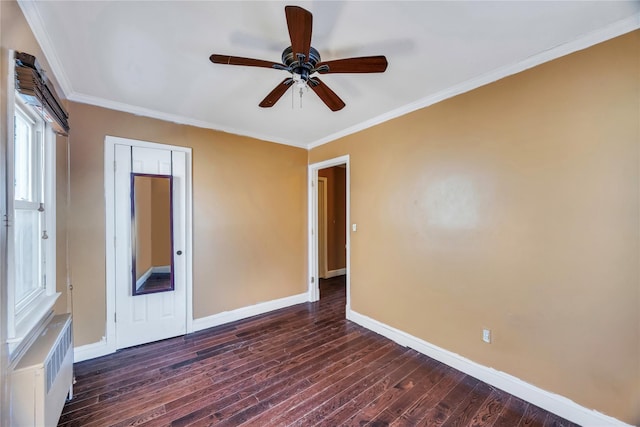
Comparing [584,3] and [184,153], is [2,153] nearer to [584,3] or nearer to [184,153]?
[184,153]

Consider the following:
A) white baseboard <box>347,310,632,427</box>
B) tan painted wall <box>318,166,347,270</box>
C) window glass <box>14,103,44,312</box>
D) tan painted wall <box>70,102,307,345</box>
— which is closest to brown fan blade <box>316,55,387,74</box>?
window glass <box>14,103,44,312</box>

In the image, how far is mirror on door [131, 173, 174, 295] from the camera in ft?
9.06

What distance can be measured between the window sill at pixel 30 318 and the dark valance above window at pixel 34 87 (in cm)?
129

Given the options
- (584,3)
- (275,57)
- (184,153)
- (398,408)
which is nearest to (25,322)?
(184,153)

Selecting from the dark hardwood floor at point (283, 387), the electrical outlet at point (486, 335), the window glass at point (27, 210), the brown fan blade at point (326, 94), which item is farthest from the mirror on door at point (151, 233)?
the electrical outlet at point (486, 335)

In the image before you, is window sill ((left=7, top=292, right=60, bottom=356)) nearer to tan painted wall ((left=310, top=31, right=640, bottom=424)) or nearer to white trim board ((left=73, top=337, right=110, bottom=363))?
white trim board ((left=73, top=337, right=110, bottom=363))

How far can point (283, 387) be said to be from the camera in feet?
6.86

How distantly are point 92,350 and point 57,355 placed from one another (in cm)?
125

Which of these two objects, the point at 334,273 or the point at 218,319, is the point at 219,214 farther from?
the point at 334,273

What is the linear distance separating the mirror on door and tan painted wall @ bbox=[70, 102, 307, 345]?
0.27 m

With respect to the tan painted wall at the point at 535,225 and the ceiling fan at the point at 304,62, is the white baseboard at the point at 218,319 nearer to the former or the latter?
the tan painted wall at the point at 535,225

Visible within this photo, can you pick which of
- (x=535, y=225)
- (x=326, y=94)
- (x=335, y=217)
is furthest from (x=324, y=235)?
(x=535, y=225)

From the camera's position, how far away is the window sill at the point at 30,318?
1.26 m

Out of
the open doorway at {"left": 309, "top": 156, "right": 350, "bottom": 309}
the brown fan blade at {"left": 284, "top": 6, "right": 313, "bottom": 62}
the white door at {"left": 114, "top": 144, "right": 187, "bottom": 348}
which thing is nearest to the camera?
the brown fan blade at {"left": 284, "top": 6, "right": 313, "bottom": 62}
